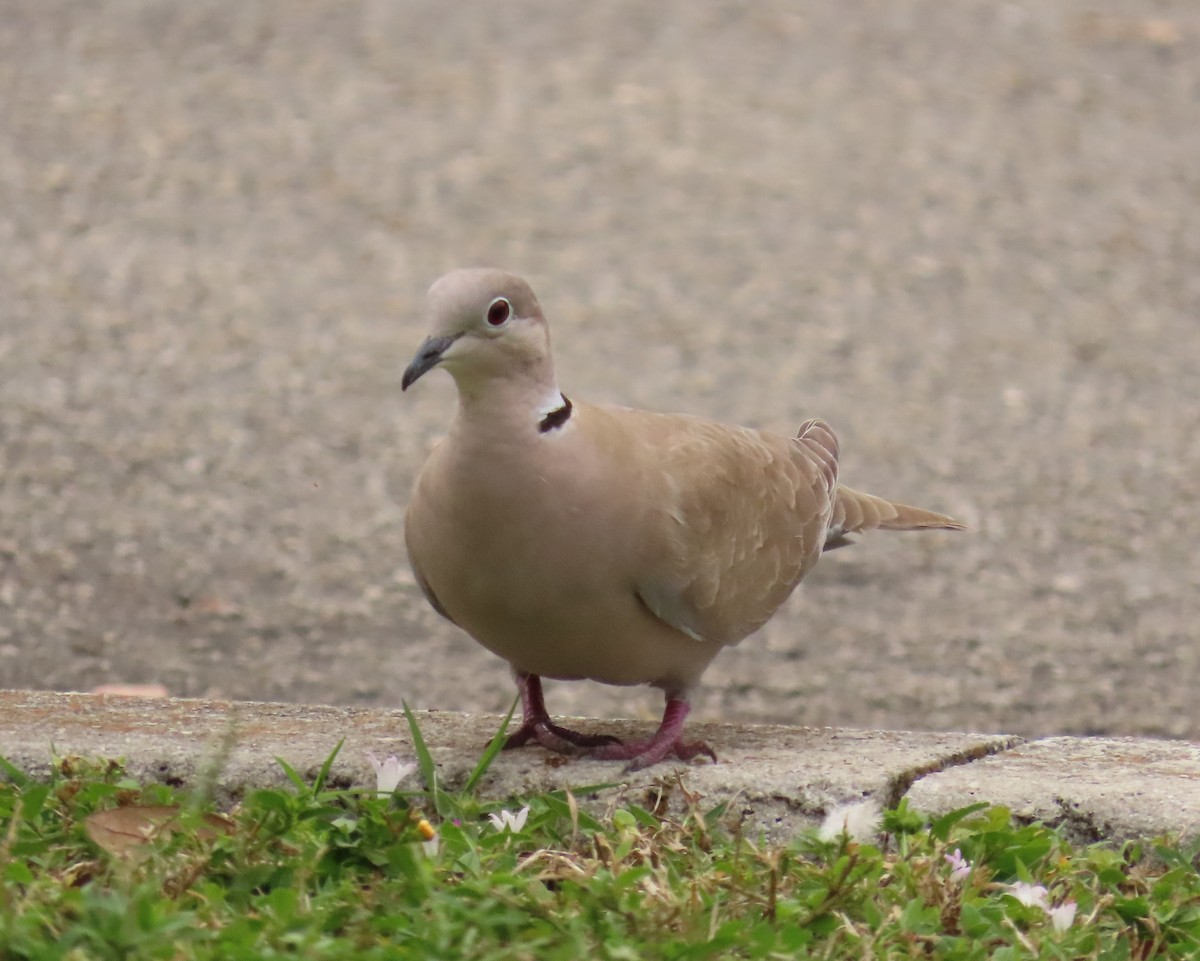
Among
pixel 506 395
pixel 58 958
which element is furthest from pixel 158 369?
pixel 58 958

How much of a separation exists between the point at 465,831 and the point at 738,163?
7084 millimetres

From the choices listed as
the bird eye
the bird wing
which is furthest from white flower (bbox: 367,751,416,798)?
the bird eye

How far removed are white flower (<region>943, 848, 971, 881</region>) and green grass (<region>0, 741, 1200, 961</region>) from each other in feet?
0.06

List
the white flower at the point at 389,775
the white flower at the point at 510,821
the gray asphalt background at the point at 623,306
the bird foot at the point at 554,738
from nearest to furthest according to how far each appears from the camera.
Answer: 1. the white flower at the point at 510,821
2. the white flower at the point at 389,775
3. the bird foot at the point at 554,738
4. the gray asphalt background at the point at 623,306

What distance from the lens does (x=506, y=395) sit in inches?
132

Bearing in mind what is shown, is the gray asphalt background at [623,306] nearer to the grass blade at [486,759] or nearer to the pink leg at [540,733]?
the pink leg at [540,733]

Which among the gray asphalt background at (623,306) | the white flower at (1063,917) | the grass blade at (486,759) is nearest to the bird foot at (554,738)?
the grass blade at (486,759)

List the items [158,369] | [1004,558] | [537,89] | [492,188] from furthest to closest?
[537,89]
[492,188]
[158,369]
[1004,558]

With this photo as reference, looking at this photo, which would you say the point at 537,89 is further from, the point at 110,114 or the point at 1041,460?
the point at 1041,460

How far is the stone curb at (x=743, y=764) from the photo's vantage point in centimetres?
330

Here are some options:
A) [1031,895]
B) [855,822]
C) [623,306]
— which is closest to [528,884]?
[855,822]

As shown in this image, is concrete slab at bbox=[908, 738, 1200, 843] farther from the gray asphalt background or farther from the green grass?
the gray asphalt background

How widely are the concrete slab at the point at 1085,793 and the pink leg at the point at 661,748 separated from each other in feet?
1.44

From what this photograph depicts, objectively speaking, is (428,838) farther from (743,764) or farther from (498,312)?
(498,312)
